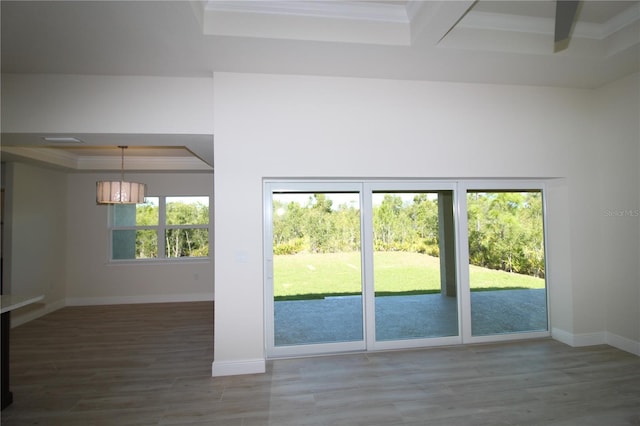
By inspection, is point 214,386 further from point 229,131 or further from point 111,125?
point 111,125

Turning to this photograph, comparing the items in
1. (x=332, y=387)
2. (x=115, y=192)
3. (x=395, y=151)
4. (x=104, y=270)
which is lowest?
(x=332, y=387)

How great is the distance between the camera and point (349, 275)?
362cm

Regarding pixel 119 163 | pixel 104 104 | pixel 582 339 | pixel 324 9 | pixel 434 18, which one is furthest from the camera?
pixel 119 163

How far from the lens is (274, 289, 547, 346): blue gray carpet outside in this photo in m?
3.57

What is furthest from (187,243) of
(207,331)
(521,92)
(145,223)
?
(521,92)

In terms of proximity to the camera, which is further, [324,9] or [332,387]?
[332,387]

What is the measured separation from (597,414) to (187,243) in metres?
6.26

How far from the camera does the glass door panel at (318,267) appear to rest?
3.53 m

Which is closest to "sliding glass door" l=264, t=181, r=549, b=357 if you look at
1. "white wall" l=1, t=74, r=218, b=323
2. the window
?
"white wall" l=1, t=74, r=218, b=323

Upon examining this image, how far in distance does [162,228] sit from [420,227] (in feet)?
16.6

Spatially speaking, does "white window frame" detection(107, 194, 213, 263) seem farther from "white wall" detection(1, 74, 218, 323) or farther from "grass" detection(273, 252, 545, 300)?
"grass" detection(273, 252, 545, 300)

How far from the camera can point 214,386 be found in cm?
294

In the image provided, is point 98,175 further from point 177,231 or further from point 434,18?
point 434,18

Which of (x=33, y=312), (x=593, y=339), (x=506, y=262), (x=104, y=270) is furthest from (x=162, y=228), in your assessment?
(x=593, y=339)
